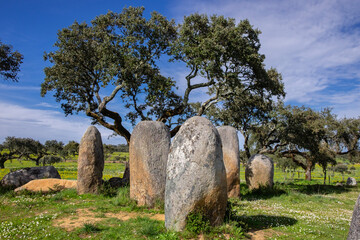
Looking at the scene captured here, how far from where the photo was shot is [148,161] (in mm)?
12078

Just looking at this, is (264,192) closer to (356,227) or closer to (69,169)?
(356,227)

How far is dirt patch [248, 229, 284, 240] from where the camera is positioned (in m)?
7.95

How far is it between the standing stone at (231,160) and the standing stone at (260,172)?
3474 mm

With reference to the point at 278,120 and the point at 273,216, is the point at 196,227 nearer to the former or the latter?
the point at 273,216

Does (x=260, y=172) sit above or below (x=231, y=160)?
below

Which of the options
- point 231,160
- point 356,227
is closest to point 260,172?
point 231,160

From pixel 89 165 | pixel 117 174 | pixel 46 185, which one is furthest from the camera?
pixel 117 174

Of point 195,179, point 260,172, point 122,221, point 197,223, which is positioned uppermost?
point 195,179

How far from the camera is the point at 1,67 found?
68.3 ft

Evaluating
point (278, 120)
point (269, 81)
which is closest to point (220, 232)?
point (269, 81)

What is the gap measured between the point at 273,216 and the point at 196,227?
565cm

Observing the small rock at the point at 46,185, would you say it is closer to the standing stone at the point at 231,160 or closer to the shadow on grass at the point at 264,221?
the standing stone at the point at 231,160

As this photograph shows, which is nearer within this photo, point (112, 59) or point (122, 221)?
point (122, 221)

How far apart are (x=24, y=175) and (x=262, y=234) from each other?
17936 mm
